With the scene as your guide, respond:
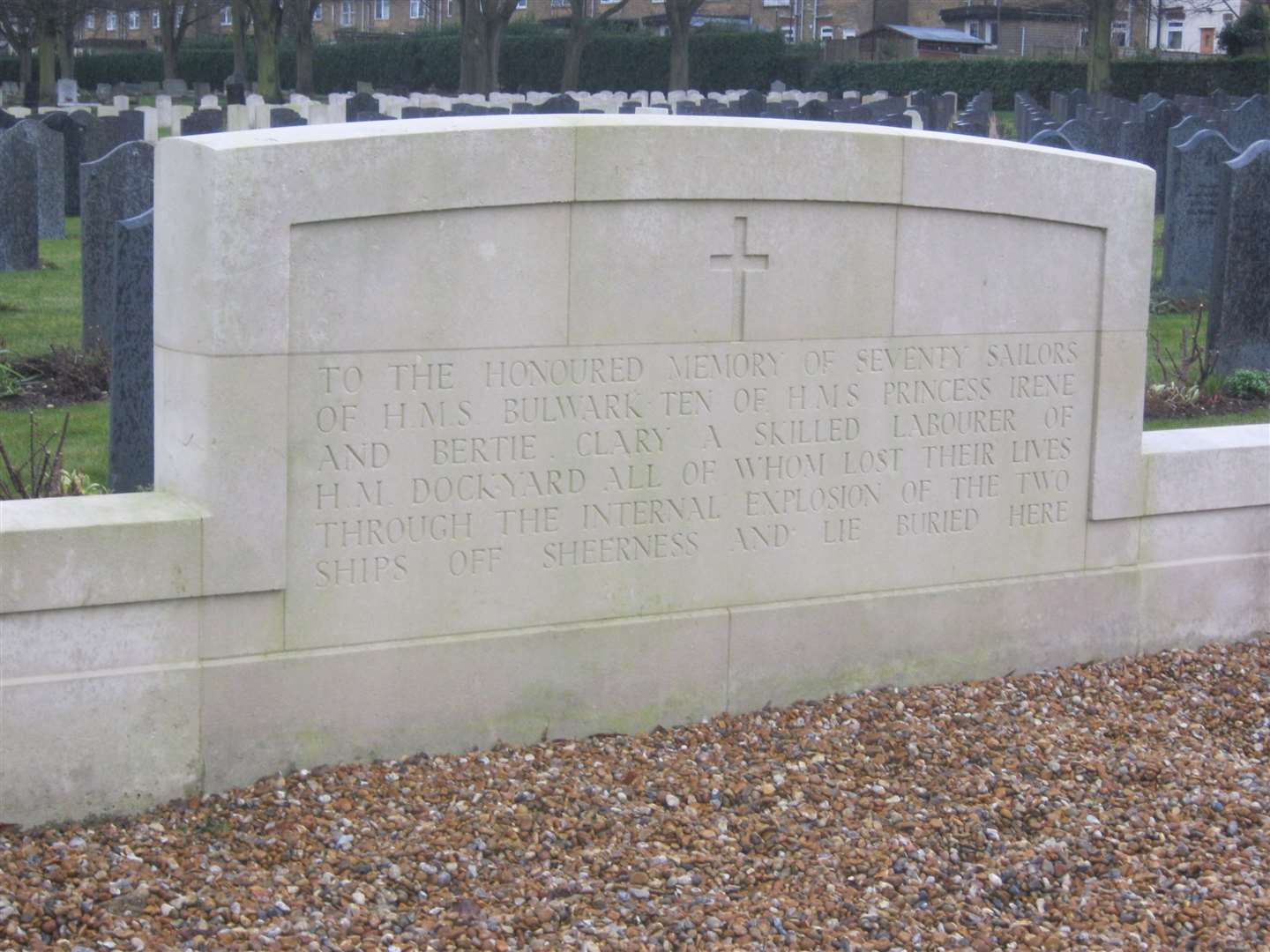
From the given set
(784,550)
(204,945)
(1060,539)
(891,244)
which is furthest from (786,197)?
(204,945)

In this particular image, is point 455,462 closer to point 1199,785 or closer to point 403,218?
point 403,218

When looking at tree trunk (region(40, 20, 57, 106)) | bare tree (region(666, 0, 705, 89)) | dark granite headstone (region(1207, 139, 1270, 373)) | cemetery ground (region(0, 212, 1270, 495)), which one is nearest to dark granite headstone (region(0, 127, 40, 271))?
cemetery ground (region(0, 212, 1270, 495))

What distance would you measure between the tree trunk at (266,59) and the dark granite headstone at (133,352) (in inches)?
1497

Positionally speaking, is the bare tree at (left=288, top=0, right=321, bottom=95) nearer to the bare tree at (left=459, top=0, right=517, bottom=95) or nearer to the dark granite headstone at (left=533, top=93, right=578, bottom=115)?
the bare tree at (left=459, top=0, right=517, bottom=95)

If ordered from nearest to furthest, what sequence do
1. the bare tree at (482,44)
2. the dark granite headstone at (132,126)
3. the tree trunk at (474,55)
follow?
the dark granite headstone at (132,126) < the tree trunk at (474,55) < the bare tree at (482,44)

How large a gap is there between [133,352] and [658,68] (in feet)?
200

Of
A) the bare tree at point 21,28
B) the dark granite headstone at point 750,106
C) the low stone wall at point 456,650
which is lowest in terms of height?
the low stone wall at point 456,650

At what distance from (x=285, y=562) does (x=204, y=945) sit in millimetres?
1090

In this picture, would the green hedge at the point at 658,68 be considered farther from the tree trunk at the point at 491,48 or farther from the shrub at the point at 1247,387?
the shrub at the point at 1247,387

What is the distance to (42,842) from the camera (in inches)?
162

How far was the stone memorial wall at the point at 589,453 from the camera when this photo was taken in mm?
4230

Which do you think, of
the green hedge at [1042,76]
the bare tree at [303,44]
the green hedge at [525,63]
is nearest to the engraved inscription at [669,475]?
the green hedge at [1042,76]

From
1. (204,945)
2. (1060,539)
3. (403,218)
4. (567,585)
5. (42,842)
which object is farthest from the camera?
(1060,539)

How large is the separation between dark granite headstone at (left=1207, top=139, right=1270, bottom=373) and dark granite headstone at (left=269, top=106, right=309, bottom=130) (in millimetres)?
14512
